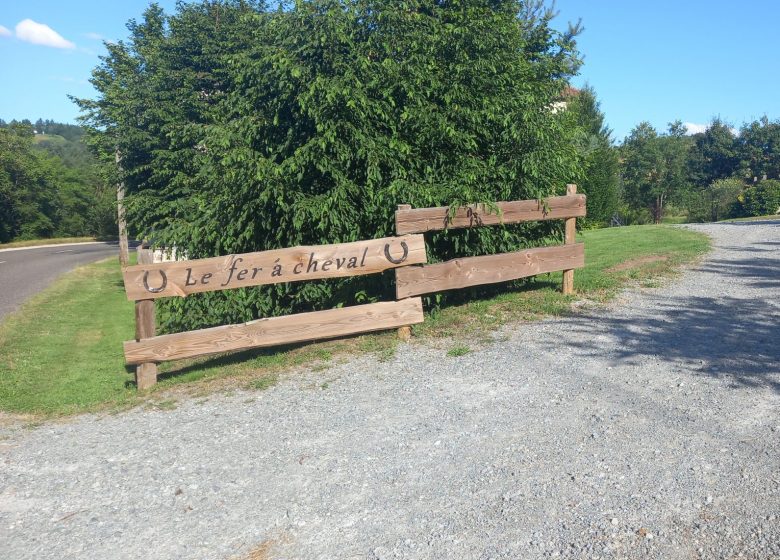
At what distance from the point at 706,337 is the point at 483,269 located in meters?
2.51

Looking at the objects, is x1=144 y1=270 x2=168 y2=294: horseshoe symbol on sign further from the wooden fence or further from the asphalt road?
the asphalt road

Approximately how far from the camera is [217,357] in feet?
26.8

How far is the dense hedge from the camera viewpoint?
7.88 meters

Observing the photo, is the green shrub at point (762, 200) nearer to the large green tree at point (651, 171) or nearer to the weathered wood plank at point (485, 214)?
the large green tree at point (651, 171)

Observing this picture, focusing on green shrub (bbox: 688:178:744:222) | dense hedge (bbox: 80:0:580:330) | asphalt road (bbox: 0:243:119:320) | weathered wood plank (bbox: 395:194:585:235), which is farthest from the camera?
green shrub (bbox: 688:178:744:222)

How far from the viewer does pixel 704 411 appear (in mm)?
4879

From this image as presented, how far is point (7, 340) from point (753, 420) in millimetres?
11051

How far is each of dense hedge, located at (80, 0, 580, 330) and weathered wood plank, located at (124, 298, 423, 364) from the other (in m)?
0.91

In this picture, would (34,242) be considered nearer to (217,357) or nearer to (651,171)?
(651,171)

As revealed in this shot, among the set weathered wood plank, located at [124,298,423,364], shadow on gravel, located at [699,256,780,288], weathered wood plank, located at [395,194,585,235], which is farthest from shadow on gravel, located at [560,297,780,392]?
weathered wood plank, located at [124,298,423,364]

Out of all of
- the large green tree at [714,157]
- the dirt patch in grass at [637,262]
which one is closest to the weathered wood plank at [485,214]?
the dirt patch in grass at [637,262]

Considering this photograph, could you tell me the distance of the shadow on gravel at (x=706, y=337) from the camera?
19.0ft

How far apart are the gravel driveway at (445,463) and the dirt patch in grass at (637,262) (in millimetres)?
3918

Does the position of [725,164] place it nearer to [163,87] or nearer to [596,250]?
[596,250]
